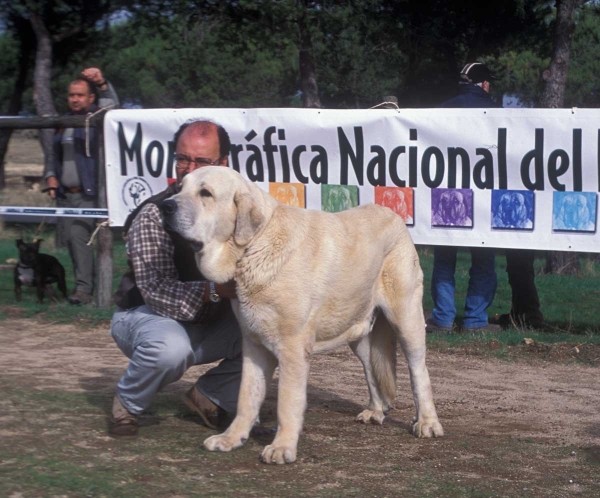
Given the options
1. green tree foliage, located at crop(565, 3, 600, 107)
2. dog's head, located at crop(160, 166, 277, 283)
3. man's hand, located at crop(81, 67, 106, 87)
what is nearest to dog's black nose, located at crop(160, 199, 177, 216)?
dog's head, located at crop(160, 166, 277, 283)

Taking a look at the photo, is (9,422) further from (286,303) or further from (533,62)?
(533,62)

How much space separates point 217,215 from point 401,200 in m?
3.64

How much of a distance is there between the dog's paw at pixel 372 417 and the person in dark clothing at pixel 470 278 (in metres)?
2.80

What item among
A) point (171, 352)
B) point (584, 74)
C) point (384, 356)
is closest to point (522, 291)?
point (384, 356)

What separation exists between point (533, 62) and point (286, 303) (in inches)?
805

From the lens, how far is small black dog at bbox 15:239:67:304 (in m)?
9.59

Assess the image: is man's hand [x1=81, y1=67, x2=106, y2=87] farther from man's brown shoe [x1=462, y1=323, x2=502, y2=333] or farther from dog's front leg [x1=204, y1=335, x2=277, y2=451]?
dog's front leg [x1=204, y1=335, x2=277, y2=451]

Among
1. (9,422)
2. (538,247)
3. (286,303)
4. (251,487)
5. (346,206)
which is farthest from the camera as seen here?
(346,206)

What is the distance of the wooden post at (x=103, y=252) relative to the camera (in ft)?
28.6

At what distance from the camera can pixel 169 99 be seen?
28125 millimetres

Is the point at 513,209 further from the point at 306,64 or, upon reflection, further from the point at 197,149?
the point at 306,64

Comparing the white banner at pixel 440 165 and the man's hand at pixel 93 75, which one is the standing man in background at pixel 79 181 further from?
the white banner at pixel 440 165

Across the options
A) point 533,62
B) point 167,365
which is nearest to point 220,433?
point 167,365

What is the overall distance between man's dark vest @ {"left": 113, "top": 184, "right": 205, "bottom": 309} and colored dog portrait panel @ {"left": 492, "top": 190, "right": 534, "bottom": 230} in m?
3.31
